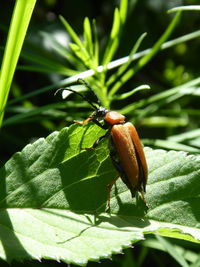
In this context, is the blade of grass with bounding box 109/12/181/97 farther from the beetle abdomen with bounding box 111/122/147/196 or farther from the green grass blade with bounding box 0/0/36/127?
the green grass blade with bounding box 0/0/36/127

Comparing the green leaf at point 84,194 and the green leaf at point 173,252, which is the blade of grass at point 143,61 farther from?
the green leaf at point 173,252

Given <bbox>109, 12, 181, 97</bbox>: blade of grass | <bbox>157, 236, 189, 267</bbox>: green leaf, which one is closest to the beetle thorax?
<bbox>109, 12, 181, 97</bbox>: blade of grass

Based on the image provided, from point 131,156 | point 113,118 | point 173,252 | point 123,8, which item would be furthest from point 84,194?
point 123,8

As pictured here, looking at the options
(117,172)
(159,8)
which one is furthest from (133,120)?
A: (159,8)

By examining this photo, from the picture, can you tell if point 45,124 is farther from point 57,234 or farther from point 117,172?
point 57,234

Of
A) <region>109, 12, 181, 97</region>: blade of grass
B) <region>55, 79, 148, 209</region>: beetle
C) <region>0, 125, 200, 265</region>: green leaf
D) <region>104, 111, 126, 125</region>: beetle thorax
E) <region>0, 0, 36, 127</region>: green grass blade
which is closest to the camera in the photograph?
<region>0, 0, 36, 127</region>: green grass blade

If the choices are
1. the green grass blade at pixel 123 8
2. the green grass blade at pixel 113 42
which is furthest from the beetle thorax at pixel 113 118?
the green grass blade at pixel 123 8

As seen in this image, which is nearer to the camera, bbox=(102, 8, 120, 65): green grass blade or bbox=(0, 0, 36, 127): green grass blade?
bbox=(0, 0, 36, 127): green grass blade

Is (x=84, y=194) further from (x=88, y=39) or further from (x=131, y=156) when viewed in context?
(x=88, y=39)
